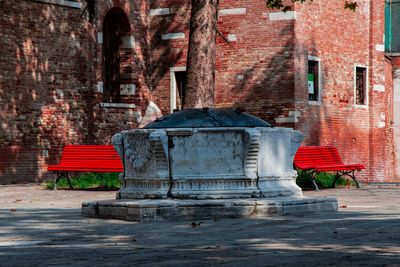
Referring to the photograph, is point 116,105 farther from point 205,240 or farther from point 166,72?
point 205,240

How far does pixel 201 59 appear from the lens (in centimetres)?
1351

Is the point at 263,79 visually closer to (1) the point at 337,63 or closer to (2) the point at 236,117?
(1) the point at 337,63

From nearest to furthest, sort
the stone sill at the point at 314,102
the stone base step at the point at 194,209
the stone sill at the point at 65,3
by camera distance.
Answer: the stone base step at the point at 194,209, the stone sill at the point at 65,3, the stone sill at the point at 314,102

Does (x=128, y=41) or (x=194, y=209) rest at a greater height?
(x=128, y=41)

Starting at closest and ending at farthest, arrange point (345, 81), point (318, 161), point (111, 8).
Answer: point (318, 161)
point (111, 8)
point (345, 81)

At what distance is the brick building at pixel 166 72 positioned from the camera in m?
17.9

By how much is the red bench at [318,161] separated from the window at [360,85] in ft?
20.6

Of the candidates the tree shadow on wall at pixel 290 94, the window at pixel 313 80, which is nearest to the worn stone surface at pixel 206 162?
the tree shadow on wall at pixel 290 94

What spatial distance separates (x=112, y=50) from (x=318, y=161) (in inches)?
318

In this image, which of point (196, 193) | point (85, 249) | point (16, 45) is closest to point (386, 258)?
point (85, 249)

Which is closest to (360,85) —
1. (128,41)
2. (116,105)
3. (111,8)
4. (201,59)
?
(128,41)

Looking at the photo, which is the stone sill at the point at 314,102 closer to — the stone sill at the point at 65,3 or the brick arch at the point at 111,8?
the brick arch at the point at 111,8

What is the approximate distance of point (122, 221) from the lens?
8594 millimetres

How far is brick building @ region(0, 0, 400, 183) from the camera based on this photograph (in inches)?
706
